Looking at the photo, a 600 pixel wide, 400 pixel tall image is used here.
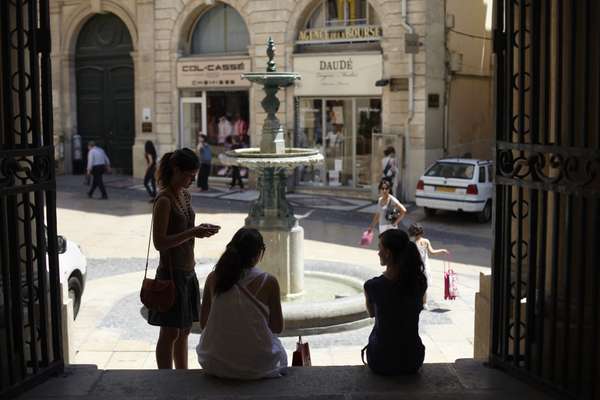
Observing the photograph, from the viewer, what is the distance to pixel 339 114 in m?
21.9

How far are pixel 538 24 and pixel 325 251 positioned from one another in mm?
9399

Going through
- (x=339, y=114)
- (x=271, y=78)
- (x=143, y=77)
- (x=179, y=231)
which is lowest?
(x=179, y=231)

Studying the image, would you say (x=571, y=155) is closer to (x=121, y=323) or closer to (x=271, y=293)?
(x=271, y=293)

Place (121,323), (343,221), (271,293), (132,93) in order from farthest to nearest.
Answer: (132,93)
(343,221)
(121,323)
(271,293)

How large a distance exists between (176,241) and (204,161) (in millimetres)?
17260

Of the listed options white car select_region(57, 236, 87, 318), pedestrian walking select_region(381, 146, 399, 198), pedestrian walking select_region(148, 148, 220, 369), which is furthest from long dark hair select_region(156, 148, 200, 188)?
pedestrian walking select_region(381, 146, 399, 198)

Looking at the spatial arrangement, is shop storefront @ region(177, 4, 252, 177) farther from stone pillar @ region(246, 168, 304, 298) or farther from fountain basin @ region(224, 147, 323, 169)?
fountain basin @ region(224, 147, 323, 169)

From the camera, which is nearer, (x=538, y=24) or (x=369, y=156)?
(x=538, y=24)

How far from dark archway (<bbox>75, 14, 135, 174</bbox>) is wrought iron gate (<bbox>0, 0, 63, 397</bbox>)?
20713mm

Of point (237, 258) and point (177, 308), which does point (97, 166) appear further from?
point (237, 258)

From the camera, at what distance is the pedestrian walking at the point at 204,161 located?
22.6 metres

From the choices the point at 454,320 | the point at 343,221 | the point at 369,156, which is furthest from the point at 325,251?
the point at 369,156

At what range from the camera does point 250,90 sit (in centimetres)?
2273

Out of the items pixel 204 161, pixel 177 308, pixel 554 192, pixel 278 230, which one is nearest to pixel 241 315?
pixel 177 308
